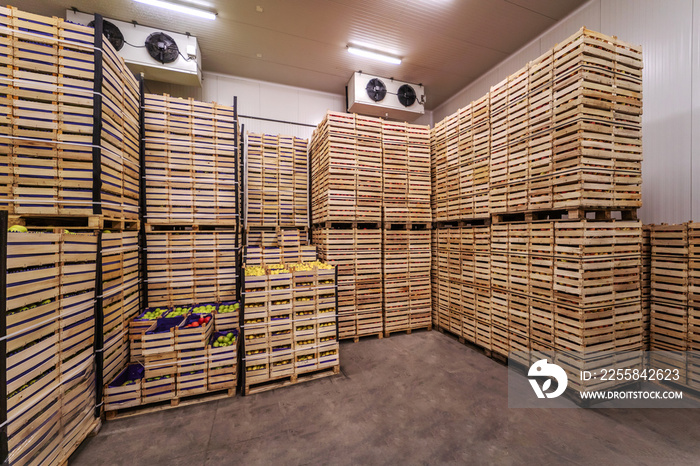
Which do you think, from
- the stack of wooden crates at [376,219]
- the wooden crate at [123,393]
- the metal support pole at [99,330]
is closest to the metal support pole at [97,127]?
the metal support pole at [99,330]

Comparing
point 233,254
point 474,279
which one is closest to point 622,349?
point 474,279

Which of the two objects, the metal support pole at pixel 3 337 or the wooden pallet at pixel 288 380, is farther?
the wooden pallet at pixel 288 380

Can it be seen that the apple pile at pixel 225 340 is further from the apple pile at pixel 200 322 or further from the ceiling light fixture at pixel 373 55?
the ceiling light fixture at pixel 373 55

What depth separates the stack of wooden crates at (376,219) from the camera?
22.7 feet

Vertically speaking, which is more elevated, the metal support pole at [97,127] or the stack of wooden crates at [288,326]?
the metal support pole at [97,127]

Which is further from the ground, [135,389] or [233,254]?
[233,254]

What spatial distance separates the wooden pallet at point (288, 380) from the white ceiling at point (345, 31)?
332 inches

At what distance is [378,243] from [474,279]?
97.0 inches

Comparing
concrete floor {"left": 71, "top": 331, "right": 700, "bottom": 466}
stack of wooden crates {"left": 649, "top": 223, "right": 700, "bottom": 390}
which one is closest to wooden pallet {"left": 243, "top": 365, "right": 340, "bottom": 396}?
concrete floor {"left": 71, "top": 331, "right": 700, "bottom": 466}

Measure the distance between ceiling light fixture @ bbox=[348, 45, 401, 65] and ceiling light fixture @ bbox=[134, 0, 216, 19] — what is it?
3909mm

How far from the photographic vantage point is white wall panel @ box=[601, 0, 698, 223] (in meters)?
5.18

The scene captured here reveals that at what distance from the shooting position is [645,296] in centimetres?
494

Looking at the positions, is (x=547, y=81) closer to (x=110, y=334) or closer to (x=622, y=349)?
(x=622, y=349)

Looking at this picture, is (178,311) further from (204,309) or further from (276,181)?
(276,181)
